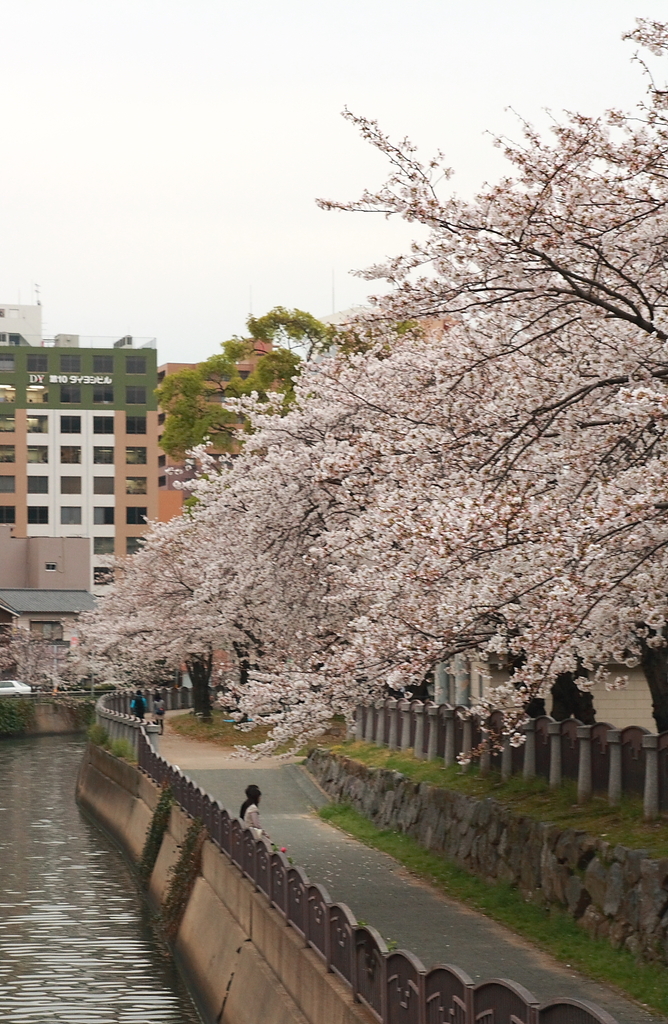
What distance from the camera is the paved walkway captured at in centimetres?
1345

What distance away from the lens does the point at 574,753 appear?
18.3m

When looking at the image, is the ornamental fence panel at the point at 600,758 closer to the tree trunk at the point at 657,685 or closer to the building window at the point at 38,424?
the tree trunk at the point at 657,685

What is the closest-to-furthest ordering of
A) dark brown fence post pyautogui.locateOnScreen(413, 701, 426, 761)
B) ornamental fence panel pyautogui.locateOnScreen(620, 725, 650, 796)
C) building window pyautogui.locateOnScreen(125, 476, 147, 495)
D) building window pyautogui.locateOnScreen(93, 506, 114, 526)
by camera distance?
ornamental fence panel pyautogui.locateOnScreen(620, 725, 650, 796) → dark brown fence post pyautogui.locateOnScreen(413, 701, 426, 761) → building window pyautogui.locateOnScreen(93, 506, 114, 526) → building window pyautogui.locateOnScreen(125, 476, 147, 495)

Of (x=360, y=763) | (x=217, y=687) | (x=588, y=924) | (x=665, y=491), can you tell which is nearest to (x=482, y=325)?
(x=665, y=491)

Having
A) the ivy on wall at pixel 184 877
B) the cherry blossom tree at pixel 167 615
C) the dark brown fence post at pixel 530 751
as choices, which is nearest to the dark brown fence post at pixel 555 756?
the dark brown fence post at pixel 530 751

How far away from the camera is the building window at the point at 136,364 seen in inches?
4722

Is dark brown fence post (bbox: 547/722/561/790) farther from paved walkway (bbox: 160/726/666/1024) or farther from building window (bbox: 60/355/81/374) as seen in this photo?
building window (bbox: 60/355/81/374)

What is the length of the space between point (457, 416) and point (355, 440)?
5.22 ft

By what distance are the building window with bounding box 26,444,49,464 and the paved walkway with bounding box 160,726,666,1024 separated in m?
87.0

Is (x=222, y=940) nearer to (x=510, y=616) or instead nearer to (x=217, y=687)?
(x=510, y=616)

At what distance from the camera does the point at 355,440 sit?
17.0 m

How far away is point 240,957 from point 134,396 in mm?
104274

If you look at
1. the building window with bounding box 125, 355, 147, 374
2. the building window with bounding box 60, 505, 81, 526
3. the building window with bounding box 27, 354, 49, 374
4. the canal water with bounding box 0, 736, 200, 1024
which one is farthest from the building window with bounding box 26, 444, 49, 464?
the canal water with bounding box 0, 736, 200, 1024

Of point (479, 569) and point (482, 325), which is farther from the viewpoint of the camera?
point (482, 325)
